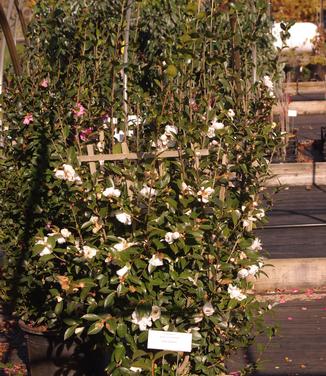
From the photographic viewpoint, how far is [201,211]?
5.19m

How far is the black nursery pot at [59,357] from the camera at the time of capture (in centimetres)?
680

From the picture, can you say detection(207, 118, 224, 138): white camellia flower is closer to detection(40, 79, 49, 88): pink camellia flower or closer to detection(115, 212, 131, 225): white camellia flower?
detection(115, 212, 131, 225): white camellia flower

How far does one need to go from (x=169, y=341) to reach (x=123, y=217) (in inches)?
27.5

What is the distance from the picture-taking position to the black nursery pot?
680 centimetres

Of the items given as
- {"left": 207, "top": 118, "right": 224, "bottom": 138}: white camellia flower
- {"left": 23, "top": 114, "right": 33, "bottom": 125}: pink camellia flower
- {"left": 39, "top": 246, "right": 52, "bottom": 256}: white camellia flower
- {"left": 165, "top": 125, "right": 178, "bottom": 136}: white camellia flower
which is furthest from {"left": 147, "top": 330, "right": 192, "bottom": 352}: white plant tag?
{"left": 23, "top": 114, "right": 33, "bottom": 125}: pink camellia flower

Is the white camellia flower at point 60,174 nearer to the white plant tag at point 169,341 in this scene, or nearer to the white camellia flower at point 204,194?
the white camellia flower at point 204,194

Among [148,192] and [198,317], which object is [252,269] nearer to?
[198,317]

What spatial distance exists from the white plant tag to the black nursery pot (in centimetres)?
178

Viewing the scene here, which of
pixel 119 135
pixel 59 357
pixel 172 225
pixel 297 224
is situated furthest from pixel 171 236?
pixel 297 224

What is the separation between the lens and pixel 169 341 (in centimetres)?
494

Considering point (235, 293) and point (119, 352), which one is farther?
point (235, 293)

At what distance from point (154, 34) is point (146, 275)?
17.7 metres

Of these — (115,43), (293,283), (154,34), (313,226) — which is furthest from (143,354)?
(154,34)

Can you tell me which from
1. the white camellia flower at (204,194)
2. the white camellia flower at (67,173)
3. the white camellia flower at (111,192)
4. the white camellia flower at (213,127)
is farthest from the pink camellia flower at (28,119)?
the white camellia flower at (204,194)
